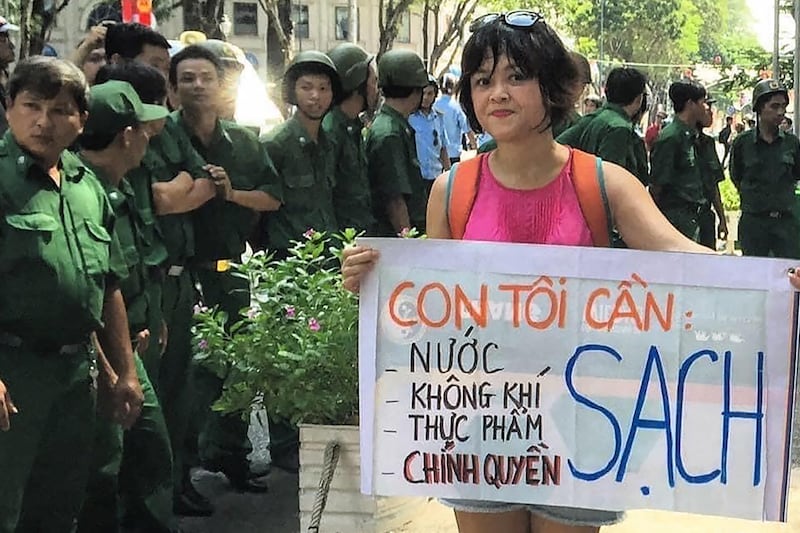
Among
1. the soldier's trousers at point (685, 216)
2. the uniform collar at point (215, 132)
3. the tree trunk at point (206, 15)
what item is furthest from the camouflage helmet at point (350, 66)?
the tree trunk at point (206, 15)

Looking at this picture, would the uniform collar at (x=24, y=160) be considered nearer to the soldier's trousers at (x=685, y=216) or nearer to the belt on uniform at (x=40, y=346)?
the belt on uniform at (x=40, y=346)

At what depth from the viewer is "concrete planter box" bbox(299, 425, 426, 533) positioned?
366 cm

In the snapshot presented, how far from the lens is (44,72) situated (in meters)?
3.19

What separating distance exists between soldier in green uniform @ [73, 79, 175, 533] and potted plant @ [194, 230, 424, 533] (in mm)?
304

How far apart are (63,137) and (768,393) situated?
6.60 feet

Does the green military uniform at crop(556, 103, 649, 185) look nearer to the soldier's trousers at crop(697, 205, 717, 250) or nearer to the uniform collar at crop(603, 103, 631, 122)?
the uniform collar at crop(603, 103, 631, 122)

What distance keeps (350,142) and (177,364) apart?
1.78 metres

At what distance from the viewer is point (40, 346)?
3182 millimetres

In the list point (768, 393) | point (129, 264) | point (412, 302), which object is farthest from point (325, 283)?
point (768, 393)

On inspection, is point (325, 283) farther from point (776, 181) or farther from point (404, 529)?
point (776, 181)

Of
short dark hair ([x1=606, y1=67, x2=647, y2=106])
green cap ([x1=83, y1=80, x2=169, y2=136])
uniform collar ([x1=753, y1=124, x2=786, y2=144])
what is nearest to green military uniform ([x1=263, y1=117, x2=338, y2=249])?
green cap ([x1=83, y1=80, x2=169, y2=136])

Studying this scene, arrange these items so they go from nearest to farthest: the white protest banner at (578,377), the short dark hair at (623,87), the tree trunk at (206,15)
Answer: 1. the white protest banner at (578,377)
2. the short dark hair at (623,87)
3. the tree trunk at (206,15)

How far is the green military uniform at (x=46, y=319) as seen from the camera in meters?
3.08

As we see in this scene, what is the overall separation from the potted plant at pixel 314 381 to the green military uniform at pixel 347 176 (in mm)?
1899
